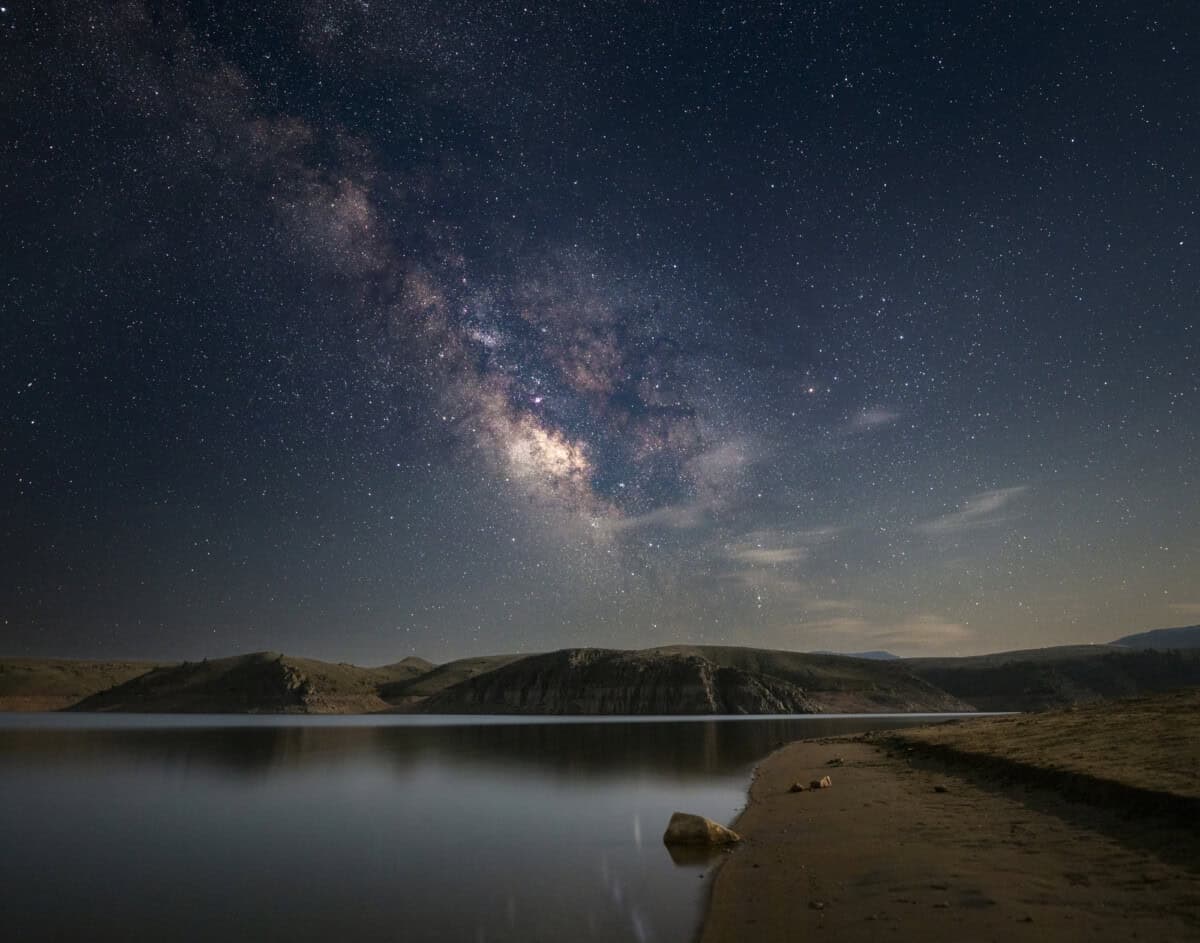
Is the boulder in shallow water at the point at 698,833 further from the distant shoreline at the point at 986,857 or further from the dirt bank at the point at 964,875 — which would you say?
the dirt bank at the point at 964,875

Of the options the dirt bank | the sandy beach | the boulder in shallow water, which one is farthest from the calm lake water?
the dirt bank

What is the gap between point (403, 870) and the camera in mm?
22328

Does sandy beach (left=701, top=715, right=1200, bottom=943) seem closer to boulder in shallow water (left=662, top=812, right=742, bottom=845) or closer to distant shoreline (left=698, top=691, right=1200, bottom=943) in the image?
distant shoreline (left=698, top=691, right=1200, bottom=943)

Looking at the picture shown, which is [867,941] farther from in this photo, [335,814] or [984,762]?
[335,814]

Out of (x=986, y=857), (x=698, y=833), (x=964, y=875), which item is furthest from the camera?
(x=698, y=833)

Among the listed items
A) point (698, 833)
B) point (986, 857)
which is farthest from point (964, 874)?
point (698, 833)

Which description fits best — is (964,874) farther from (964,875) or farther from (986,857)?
(986,857)

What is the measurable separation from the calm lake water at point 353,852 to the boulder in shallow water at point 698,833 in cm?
92

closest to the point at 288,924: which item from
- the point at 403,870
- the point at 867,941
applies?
the point at 403,870

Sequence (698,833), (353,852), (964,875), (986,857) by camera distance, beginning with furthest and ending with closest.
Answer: (353,852), (698,833), (986,857), (964,875)

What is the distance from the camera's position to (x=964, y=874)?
1590 cm

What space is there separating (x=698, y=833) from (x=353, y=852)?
12737 millimetres

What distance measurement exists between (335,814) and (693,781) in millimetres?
22775

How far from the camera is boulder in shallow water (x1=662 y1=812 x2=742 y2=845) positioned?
24.1 m
